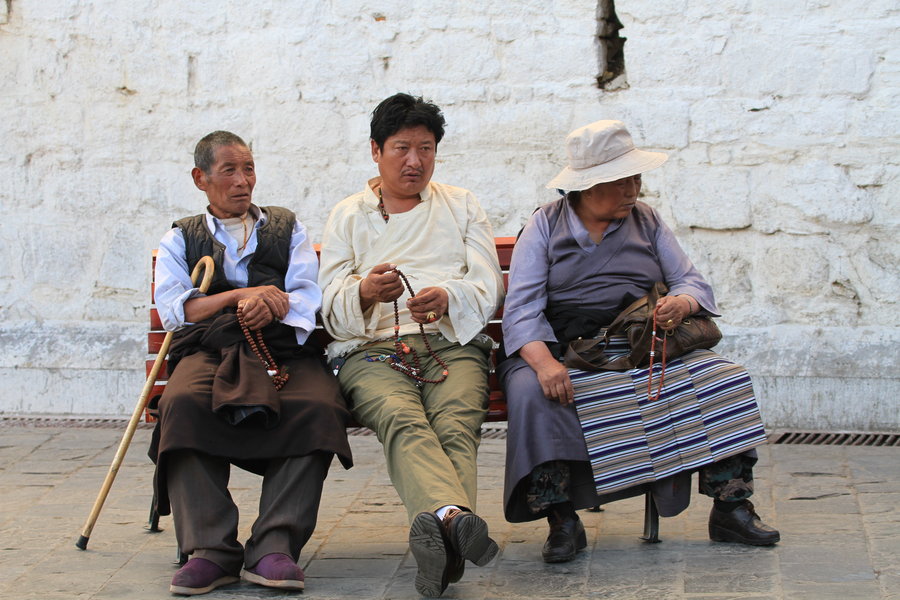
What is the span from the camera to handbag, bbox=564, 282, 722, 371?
418 cm

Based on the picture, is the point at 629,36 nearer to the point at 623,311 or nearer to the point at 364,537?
the point at 623,311

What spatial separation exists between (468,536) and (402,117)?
157 cm

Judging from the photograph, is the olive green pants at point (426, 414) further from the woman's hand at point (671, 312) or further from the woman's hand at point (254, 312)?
the woman's hand at point (671, 312)

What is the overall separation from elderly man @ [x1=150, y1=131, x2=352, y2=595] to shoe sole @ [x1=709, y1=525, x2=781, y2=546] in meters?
1.24

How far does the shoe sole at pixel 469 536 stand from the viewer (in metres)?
3.53

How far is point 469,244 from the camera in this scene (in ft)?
14.8

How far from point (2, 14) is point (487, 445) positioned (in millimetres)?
3376

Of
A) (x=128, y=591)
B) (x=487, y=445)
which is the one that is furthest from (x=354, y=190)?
(x=128, y=591)

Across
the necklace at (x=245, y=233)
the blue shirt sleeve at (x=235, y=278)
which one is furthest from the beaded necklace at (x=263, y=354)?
the necklace at (x=245, y=233)

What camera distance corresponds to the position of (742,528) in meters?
4.10

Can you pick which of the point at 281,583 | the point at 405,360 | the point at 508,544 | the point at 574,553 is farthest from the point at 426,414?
the point at 281,583

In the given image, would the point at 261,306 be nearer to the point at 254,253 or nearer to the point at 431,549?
the point at 254,253

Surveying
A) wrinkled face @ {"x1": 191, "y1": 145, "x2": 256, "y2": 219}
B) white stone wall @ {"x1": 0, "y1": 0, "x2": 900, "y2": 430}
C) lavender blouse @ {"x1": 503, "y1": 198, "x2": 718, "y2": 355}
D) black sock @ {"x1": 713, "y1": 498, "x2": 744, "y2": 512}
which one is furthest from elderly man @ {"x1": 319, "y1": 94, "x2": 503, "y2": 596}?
white stone wall @ {"x1": 0, "y1": 0, "x2": 900, "y2": 430}

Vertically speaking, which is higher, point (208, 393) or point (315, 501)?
point (208, 393)
